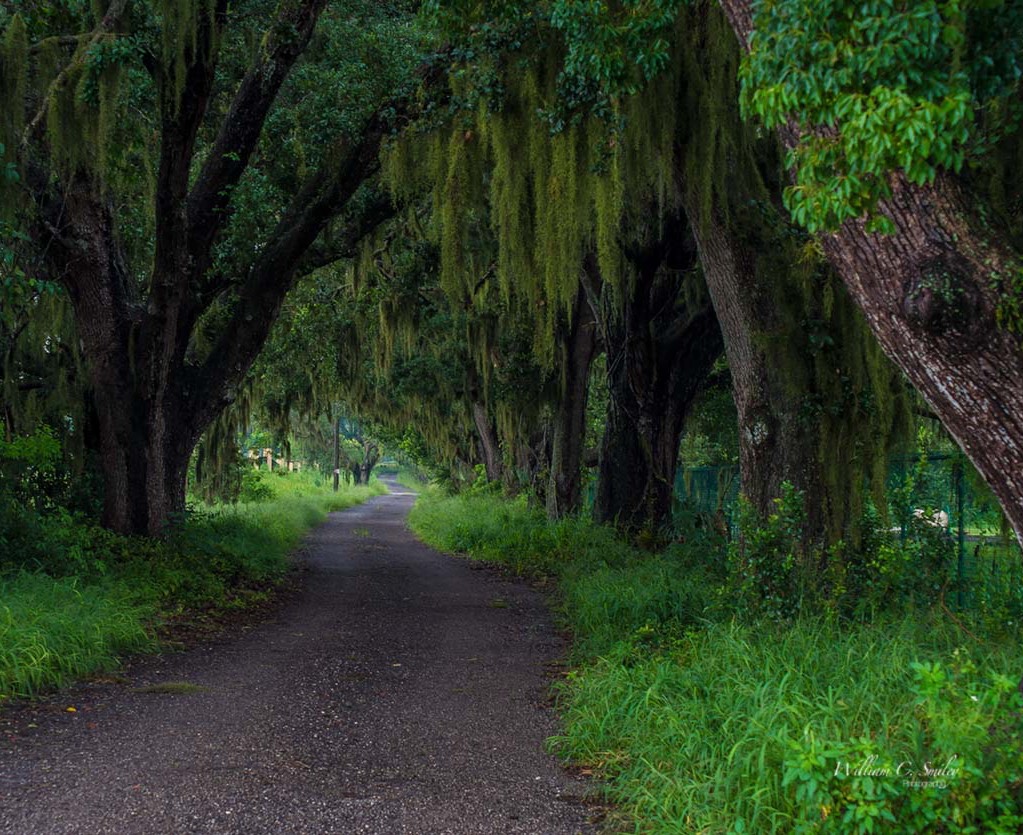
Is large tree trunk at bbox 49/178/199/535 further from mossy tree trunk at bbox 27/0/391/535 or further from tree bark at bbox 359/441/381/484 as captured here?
tree bark at bbox 359/441/381/484

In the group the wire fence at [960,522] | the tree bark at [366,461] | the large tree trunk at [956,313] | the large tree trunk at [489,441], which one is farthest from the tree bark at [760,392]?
the tree bark at [366,461]

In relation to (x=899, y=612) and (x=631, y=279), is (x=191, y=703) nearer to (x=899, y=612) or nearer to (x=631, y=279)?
(x=899, y=612)

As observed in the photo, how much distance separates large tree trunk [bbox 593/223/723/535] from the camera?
487 inches

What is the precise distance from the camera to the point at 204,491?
75.7 ft

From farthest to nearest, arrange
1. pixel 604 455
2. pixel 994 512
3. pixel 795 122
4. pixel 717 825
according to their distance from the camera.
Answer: pixel 604 455, pixel 994 512, pixel 795 122, pixel 717 825

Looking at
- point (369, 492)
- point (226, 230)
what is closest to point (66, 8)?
point (226, 230)

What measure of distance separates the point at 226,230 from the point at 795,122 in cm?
849

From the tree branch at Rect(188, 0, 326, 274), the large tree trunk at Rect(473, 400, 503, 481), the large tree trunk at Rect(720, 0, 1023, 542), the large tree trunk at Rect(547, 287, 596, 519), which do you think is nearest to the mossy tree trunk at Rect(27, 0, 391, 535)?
the tree branch at Rect(188, 0, 326, 274)

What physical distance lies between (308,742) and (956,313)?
387cm

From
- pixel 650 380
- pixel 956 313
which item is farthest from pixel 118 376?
pixel 956 313

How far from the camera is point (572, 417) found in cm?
1584

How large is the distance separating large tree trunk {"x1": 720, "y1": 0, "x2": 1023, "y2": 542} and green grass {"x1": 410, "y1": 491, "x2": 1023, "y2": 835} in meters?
0.89

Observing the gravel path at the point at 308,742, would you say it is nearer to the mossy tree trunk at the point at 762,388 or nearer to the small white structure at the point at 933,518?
the mossy tree trunk at the point at 762,388

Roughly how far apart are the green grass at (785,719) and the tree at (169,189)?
233 inches
